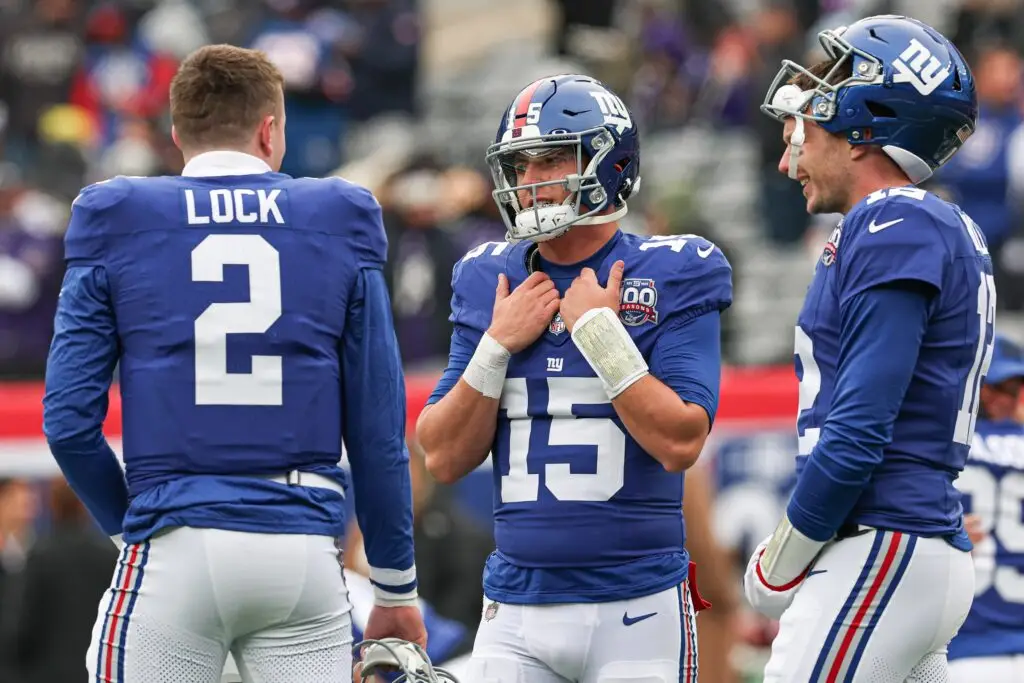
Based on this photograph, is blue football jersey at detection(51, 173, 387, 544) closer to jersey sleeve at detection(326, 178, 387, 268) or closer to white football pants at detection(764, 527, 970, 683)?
jersey sleeve at detection(326, 178, 387, 268)

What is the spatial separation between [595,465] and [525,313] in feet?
1.30

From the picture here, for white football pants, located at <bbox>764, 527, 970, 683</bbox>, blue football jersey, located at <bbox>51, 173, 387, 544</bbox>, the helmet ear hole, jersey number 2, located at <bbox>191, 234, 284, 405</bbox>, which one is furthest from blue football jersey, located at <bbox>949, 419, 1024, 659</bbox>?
jersey number 2, located at <bbox>191, 234, 284, 405</bbox>

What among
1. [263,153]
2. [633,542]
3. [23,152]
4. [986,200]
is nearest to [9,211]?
[23,152]

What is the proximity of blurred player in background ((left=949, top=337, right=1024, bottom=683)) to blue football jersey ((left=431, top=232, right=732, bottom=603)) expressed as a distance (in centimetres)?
151

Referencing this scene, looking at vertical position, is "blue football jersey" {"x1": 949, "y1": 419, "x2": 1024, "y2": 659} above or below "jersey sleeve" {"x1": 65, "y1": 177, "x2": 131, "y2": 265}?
below

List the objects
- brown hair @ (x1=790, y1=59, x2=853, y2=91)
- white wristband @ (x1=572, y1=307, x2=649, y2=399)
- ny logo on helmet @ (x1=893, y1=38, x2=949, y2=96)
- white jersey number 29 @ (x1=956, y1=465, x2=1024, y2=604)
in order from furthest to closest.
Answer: white jersey number 29 @ (x1=956, y1=465, x2=1024, y2=604), brown hair @ (x1=790, y1=59, x2=853, y2=91), ny logo on helmet @ (x1=893, y1=38, x2=949, y2=96), white wristband @ (x1=572, y1=307, x2=649, y2=399)

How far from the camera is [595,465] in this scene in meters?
4.40

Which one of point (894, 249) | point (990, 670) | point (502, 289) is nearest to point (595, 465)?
point (502, 289)

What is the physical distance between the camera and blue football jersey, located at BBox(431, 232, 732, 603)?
438cm

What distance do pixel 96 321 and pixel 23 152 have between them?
10850 mm

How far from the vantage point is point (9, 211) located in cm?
1262

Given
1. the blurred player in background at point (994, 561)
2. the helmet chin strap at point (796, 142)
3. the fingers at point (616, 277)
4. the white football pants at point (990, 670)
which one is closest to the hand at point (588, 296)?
the fingers at point (616, 277)

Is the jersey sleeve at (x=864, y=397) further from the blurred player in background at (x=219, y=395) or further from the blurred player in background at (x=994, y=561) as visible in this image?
the blurred player in background at (x=994, y=561)

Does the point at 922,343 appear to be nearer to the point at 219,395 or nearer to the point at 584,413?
the point at 584,413
